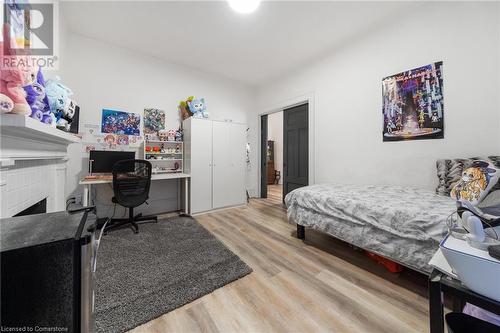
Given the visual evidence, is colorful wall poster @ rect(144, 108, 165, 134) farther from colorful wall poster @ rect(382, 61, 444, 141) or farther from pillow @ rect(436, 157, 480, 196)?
pillow @ rect(436, 157, 480, 196)

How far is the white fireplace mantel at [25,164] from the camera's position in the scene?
2.79 ft

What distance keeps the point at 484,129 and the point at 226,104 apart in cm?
380

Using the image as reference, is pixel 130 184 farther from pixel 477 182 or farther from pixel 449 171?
pixel 449 171

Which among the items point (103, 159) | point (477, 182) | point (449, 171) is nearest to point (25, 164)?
point (103, 159)

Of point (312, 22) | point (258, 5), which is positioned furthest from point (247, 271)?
point (312, 22)

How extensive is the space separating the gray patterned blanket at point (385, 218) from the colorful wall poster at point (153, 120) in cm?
272

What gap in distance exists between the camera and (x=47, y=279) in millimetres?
500

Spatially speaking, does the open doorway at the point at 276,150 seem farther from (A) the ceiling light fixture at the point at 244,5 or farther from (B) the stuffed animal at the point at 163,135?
(A) the ceiling light fixture at the point at 244,5

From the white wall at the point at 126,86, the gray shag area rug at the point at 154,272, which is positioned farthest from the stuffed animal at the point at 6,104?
the white wall at the point at 126,86

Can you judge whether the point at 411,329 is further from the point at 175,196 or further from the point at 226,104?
the point at 226,104

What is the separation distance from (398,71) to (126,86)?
3.94 metres

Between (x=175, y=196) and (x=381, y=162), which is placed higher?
(x=381, y=162)

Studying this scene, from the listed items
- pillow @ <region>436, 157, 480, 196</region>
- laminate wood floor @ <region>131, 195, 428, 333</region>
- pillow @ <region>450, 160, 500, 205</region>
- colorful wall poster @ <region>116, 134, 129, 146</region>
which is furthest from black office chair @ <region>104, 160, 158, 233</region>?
pillow @ <region>436, 157, 480, 196</region>

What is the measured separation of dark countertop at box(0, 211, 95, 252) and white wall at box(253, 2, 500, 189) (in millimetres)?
2927
